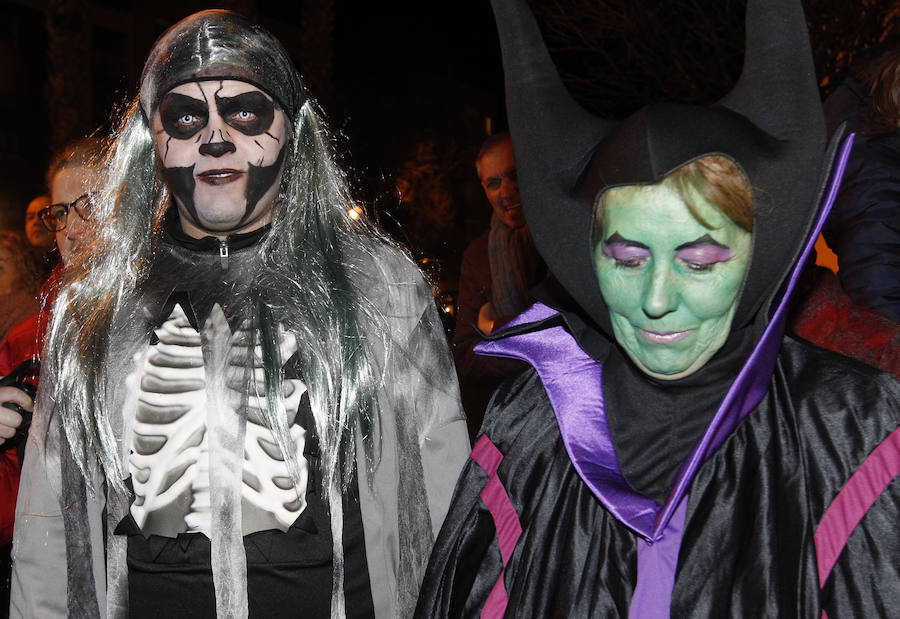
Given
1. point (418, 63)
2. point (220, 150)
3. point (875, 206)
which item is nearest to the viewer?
point (220, 150)

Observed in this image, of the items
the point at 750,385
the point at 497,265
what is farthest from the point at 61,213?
the point at 750,385

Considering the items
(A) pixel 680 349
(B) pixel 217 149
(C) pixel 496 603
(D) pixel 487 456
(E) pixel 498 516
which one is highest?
(B) pixel 217 149

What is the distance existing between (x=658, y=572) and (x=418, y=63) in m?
19.7

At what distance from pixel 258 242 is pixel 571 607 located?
111 centimetres

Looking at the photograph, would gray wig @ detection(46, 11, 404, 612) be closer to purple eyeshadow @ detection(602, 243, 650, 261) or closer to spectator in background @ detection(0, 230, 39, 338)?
purple eyeshadow @ detection(602, 243, 650, 261)

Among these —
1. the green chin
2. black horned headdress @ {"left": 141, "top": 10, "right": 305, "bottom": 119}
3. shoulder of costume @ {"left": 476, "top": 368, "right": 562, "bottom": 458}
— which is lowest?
shoulder of costume @ {"left": 476, "top": 368, "right": 562, "bottom": 458}

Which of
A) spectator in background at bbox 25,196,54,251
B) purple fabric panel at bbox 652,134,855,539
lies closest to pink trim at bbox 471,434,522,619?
purple fabric panel at bbox 652,134,855,539

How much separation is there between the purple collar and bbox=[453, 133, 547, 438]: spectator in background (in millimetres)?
1801

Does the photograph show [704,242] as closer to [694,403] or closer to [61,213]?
[694,403]

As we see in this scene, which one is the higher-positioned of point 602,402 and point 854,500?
point 602,402

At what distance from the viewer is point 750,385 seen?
170 cm

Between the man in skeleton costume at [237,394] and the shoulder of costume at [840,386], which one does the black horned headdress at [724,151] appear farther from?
the man in skeleton costume at [237,394]

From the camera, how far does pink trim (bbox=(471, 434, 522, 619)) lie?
1853mm

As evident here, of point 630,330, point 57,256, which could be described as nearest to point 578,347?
point 630,330
